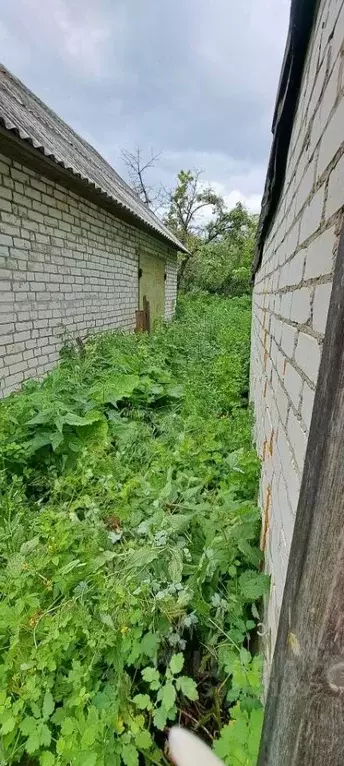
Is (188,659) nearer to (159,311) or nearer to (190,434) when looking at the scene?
(190,434)

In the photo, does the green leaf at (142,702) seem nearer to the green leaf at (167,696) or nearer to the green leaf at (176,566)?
the green leaf at (167,696)

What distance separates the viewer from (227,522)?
2.17 meters

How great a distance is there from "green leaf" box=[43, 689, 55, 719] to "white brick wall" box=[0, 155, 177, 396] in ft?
11.2

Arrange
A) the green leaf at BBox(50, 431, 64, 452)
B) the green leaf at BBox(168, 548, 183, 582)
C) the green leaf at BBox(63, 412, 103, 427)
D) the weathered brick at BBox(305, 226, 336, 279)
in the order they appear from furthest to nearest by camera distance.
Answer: the green leaf at BBox(63, 412, 103, 427) → the green leaf at BBox(50, 431, 64, 452) → the green leaf at BBox(168, 548, 183, 582) → the weathered brick at BBox(305, 226, 336, 279)

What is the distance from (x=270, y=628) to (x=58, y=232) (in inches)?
218

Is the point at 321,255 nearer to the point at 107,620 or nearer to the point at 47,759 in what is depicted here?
the point at 107,620

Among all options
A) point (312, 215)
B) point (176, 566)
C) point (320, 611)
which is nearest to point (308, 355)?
point (312, 215)

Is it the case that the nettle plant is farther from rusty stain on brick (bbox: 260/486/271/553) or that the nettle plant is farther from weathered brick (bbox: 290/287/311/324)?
weathered brick (bbox: 290/287/311/324)

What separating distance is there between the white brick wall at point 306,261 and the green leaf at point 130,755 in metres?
0.59

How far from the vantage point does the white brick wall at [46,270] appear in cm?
439

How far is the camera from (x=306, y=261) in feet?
4.28

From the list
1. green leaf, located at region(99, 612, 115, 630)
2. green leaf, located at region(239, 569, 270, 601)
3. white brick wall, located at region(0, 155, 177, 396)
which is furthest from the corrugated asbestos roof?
green leaf, located at region(239, 569, 270, 601)

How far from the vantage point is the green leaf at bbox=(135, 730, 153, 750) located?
1.39m

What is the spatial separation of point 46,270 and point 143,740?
199 inches
